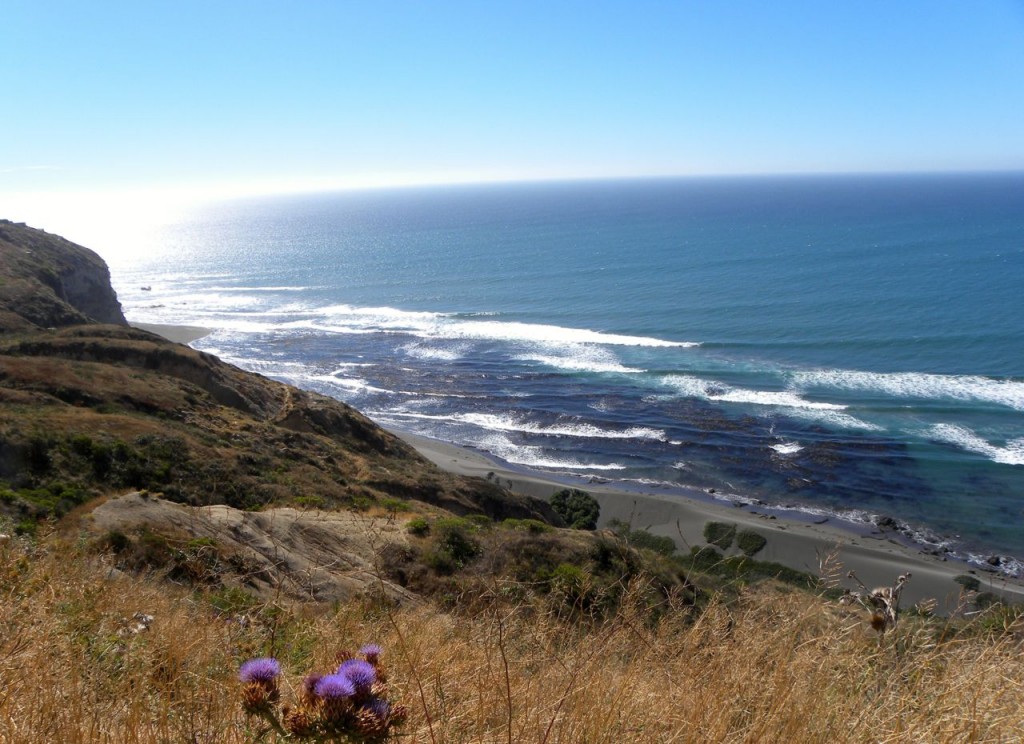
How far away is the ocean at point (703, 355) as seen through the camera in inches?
1161

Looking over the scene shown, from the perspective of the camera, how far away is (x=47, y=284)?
3625 centimetres

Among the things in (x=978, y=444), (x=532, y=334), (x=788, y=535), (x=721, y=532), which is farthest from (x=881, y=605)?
(x=532, y=334)

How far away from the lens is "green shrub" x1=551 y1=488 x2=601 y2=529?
26.3 metres

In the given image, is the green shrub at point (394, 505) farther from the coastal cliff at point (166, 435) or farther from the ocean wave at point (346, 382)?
the ocean wave at point (346, 382)

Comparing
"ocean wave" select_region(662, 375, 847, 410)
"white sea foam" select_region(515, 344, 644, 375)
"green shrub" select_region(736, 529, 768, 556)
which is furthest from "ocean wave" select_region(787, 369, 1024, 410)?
"green shrub" select_region(736, 529, 768, 556)

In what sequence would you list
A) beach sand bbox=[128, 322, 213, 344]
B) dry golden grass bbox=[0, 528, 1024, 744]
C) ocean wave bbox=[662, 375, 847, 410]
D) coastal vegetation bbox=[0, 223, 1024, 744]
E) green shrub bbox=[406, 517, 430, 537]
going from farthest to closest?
beach sand bbox=[128, 322, 213, 344]
ocean wave bbox=[662, 375, 847, 410]
green shrub bbox=[406, 517, 430, 537]
dry golden grass bbox=[0, 528, 1024, 744]
coastal vegetation bbox=[0, 223, 1024, 744]

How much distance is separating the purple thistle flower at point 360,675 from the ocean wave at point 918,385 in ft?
131

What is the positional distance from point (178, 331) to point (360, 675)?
6425cm

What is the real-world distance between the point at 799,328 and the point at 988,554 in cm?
2766

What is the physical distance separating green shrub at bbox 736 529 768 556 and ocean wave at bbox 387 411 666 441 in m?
9.17

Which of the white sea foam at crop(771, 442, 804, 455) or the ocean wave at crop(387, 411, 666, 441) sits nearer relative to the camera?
the white sea foam at crop(771, 442, 804, 455)

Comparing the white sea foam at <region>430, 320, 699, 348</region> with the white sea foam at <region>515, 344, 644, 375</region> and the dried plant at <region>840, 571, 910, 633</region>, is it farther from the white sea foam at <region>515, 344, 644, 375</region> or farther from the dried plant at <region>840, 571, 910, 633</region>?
the dried plant at <region>840, 571, 910, 633</region>

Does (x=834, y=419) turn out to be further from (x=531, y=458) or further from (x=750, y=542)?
(x=531, y=458)

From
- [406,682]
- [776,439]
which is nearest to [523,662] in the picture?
[406,682]
